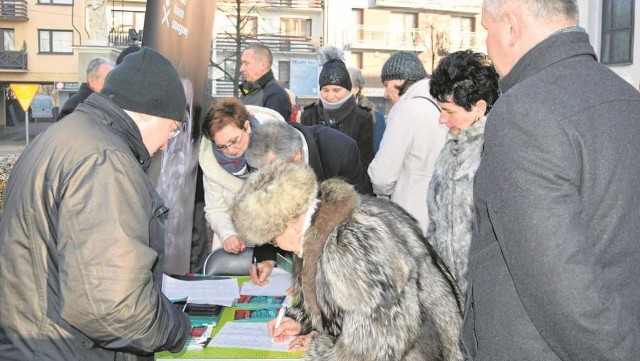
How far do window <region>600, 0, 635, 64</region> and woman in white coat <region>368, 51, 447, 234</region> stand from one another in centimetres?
1024

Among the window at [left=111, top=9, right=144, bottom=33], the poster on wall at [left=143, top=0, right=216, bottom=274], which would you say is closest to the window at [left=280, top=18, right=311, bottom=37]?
the window at [left=111, top=9, right=144, bottom=33]

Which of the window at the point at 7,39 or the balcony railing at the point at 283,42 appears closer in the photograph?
the balcony railing at the point at 283,42

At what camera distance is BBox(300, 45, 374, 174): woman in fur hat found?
16.4 ft

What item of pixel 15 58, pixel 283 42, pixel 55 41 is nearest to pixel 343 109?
pixel 283 42

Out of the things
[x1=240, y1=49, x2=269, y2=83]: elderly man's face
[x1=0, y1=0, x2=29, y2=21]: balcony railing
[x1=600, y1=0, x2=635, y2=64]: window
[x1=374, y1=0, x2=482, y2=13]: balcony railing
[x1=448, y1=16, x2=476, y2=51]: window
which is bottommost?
[x1=240, y1=49, x2=269, y2=83]: elderly man's face

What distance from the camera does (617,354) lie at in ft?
4.56

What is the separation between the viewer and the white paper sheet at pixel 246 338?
243cm

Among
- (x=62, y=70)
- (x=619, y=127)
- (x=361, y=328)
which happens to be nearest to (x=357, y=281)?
(x=361, y=328)

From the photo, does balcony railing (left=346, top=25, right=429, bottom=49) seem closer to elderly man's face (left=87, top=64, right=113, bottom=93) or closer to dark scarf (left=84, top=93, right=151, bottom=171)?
elderly man's face (left=87, top=64, right=113, bottom=93)

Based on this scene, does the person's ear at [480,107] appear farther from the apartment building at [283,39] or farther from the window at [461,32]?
the window at [461,32]

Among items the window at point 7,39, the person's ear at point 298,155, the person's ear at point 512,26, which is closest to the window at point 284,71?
the window at point 7,39

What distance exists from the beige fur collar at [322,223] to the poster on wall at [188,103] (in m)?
1.35

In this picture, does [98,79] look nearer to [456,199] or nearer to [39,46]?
[456,199]

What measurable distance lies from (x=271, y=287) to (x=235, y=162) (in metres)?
0.82
